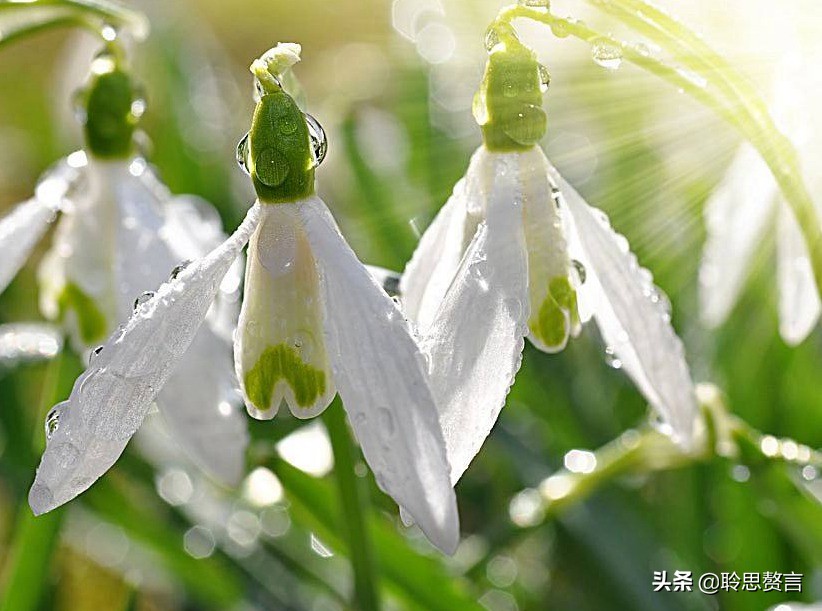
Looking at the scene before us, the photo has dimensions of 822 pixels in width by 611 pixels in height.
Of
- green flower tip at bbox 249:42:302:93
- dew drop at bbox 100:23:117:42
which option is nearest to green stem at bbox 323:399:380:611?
green flower tip at bbox 249:42:302:93

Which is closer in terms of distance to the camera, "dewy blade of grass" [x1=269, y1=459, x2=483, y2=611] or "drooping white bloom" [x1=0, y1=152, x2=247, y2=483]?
"drooping white bloom" [x1=0, y1=152, x2=247, y2=483]

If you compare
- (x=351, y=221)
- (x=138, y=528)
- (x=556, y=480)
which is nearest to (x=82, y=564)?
(x=138, y=528)

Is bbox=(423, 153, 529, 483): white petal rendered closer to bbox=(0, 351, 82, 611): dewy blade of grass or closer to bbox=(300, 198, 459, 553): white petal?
bbox=(300, 198, 459, 553): white petal

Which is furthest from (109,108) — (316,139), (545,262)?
(545,262)

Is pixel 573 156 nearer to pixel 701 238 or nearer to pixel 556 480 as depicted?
pixel 701 238

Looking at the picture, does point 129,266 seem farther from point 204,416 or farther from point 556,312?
point 556,312
